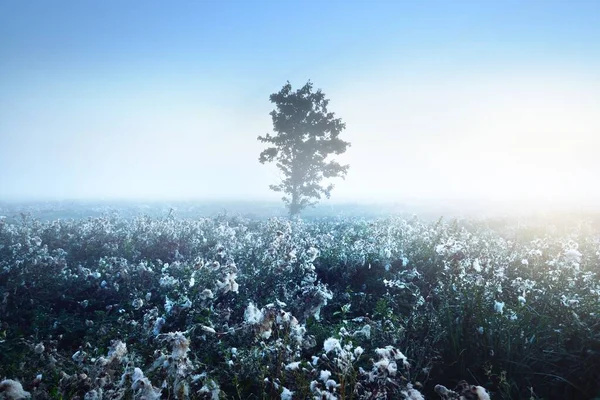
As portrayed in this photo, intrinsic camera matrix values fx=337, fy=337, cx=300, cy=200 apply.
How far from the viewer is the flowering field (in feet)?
9.80

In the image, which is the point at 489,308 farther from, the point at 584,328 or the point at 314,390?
the point at 314,390

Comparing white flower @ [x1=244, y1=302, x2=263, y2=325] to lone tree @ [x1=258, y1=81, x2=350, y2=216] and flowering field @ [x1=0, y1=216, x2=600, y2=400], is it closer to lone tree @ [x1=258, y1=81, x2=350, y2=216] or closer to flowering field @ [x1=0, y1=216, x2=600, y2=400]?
flowering field @ [x1=0, y1=216, x2=600, y2=400]

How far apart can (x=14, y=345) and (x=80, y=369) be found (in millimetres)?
2411

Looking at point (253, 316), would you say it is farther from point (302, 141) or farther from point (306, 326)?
point (302, 141)

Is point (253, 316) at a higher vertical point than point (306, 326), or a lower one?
higher

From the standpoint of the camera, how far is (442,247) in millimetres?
7211

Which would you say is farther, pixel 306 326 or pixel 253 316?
pixel 306 326

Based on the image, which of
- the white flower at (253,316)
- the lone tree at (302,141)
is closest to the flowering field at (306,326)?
the white flower at (253,316)

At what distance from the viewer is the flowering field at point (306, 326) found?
2.99 m

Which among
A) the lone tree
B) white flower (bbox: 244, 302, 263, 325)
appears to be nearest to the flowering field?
white flower (bbox: 244, 302, 263, 325)

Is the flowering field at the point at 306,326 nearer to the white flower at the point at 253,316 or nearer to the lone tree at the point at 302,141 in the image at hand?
the white flower at the point at 253,316

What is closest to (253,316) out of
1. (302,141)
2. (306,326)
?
(306,326)

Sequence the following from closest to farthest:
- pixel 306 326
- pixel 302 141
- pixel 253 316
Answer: pixel 253 316, pixel 306 326, pixel 302 141

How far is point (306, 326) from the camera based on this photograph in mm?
5383
